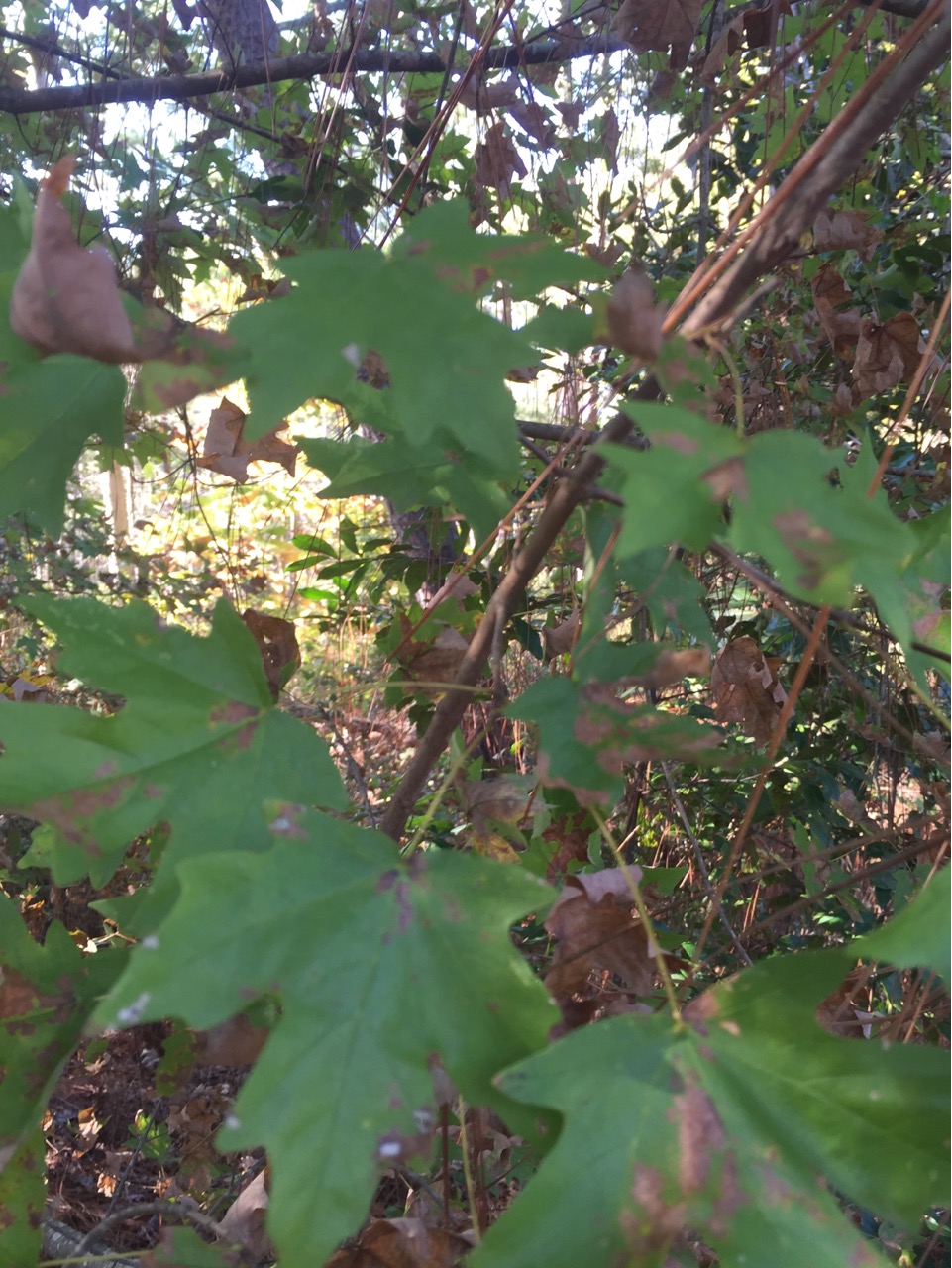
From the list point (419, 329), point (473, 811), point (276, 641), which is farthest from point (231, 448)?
point (419, 329)

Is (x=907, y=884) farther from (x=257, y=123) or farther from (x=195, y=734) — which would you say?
(x=257, y=123)

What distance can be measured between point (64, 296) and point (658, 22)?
1.21 meters

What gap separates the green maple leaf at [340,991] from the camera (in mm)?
529

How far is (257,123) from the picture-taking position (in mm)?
2170

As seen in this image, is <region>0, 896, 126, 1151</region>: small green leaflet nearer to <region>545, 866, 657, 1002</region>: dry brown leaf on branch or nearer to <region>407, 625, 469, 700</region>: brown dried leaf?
<region>545, 866, 657, 1002</region>: dry brown leaf on branch

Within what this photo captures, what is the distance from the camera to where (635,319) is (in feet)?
1.88

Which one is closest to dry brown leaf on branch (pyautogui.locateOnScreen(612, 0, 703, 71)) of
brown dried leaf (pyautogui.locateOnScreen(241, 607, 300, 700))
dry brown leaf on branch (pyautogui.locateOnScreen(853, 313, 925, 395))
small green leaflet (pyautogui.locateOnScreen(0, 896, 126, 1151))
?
dry brown leaf on branch (pyautogui.locateOnScreen(853, 313, 925, 395))

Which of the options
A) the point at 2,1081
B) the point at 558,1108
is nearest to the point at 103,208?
the point at 2,1081

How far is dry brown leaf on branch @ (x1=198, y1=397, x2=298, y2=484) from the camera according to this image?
4.34ft

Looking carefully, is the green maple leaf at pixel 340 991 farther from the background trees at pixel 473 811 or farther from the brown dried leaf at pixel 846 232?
the brown dried leaf at pixel 846 232

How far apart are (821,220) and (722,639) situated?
928mm

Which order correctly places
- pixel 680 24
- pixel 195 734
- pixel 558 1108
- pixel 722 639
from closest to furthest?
pixel 558 1108 < pixel 195 734 < pixel 680 24 < pixel 722 639

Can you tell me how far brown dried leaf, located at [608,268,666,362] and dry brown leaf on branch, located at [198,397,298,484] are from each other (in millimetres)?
811

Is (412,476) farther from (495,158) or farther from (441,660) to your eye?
(495,158)
